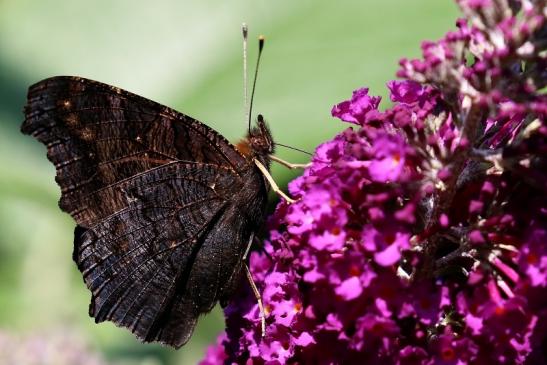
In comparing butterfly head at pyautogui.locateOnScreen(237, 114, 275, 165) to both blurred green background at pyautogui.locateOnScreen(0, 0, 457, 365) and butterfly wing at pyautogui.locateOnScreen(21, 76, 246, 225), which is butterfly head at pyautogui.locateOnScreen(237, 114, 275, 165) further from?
blurred green background at pyautogui.locateOnScreen(0, 0, 457, 365)

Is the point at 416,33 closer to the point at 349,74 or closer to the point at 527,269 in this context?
the point at 349,74

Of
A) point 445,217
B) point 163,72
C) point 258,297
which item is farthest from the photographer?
point 163,72

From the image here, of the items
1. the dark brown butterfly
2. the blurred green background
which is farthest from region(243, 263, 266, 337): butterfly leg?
the blurred green background

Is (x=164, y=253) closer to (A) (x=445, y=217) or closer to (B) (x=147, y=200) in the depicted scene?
(B) (x=147, y=200)

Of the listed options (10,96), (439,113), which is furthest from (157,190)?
(10,96)

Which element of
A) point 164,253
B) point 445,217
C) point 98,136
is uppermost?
point 98,136

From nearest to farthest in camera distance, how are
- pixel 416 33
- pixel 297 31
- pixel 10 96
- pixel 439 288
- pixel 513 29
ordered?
pixel 513 29, pixel 439 288, pixel 416 33, pixel 297 31, pixel 10 96

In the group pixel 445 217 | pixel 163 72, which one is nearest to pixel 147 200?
pixel 445 217
